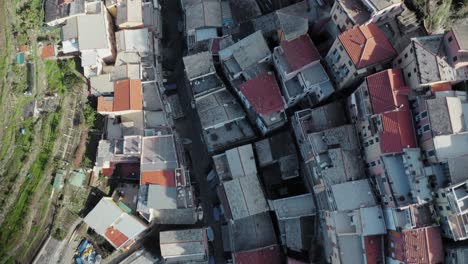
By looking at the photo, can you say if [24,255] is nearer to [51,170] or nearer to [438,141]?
[51,170]

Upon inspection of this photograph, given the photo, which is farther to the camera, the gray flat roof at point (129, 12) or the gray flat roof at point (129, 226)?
the gray flat roof at point (129, 12)

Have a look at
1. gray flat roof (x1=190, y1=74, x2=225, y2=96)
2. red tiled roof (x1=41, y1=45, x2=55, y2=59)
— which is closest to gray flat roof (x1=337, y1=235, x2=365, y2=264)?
gray flat roof (x1=190, y1=74, x2=225, y2=96)

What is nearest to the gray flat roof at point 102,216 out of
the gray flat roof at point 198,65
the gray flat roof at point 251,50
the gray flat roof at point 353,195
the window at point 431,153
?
the gray flat roof at point 198,65

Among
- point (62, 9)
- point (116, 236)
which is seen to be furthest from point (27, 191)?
point (62, 9)

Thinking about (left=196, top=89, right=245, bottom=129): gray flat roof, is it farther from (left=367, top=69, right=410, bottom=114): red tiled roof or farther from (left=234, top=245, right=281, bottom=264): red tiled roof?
(left=367, top=69, right=410, bottom=114): red tiled roof

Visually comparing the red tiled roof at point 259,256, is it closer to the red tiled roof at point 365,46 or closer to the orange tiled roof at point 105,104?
the red tiled roof at point 365,46

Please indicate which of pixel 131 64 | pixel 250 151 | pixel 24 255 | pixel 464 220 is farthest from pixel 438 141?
pixel 24 255
